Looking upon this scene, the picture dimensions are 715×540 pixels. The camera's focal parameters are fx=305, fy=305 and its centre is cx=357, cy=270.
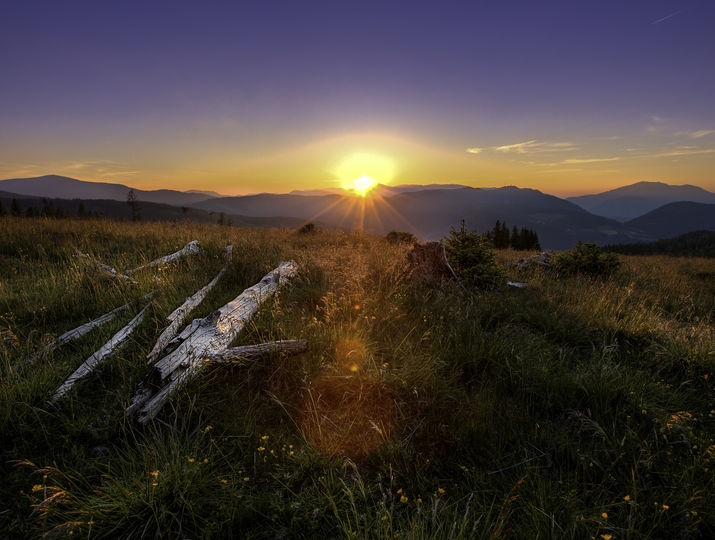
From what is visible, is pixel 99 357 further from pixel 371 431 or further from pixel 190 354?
pixel 371 431

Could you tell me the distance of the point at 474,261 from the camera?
23.4ft

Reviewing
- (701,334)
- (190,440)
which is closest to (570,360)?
(701,334)

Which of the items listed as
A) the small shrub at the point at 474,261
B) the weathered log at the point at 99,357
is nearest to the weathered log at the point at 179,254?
the weathered log at the point at 99,357

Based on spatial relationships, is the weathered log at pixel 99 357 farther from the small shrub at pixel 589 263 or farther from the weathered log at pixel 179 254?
the small shrub at pixel 589 263

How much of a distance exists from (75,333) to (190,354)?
7.21 ft

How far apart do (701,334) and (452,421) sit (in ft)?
13.9

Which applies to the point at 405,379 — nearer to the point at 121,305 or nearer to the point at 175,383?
the point at 175,383

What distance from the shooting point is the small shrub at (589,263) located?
916 cm

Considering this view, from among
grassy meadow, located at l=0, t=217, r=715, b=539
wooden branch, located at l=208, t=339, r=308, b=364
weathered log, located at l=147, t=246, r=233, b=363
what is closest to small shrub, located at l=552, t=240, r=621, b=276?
grassy meadow, located at l=0, t=217, r=715, b=539

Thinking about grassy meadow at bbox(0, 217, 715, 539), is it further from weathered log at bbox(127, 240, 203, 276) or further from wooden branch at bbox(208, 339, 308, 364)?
weathered log at bbox(127, 240, 203, 276)

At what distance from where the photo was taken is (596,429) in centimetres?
270

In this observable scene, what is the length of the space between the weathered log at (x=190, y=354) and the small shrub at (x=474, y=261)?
4740 mm

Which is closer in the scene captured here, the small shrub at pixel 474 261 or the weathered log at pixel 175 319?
the weathered log at pixel 175 319

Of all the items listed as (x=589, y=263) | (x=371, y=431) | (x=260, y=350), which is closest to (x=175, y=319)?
(x=260, y=350)
